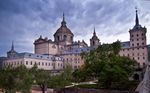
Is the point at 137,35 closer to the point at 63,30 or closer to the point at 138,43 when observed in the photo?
the point at 138,43

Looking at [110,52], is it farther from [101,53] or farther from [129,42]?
[129,42]

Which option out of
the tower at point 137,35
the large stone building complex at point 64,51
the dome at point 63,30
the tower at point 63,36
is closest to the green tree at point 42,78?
the large stone building complex at point 64,51

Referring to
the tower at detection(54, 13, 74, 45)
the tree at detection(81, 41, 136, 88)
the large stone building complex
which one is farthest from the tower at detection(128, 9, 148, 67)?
the tower at detection(54, 13, 74, 45)

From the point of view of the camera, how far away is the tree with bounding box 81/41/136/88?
24359 millimetres

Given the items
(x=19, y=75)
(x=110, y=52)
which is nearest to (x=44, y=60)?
(x=110, y=52)

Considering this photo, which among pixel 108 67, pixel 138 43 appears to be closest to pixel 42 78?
pixel 108 67

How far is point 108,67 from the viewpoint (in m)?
24.9

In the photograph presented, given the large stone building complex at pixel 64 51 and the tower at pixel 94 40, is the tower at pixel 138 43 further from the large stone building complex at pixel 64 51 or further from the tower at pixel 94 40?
the tower at pixel 94 40

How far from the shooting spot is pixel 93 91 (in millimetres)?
24688

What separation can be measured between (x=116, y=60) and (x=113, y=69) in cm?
376

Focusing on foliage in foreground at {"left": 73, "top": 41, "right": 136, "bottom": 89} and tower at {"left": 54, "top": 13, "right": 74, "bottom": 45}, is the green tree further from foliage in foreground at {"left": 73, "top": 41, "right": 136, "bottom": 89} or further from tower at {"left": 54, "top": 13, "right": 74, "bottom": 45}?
tower at {"left": 54, "top": 13, "right": 74, "bottom": 45}

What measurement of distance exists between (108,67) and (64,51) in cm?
4463

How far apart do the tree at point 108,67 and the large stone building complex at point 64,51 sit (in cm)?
2211

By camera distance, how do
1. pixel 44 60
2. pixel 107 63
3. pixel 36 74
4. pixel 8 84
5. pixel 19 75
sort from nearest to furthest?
pixel 8 84 < pixel 19 75 < pixel 107 63 < pixel 36 74 < pixel 44 60
